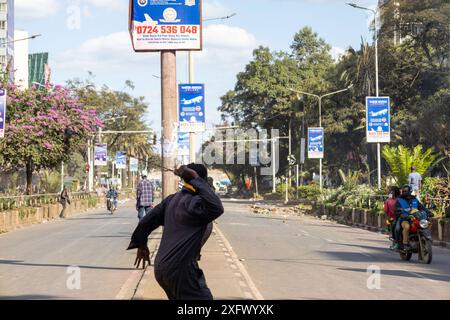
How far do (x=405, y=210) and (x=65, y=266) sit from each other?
796cm

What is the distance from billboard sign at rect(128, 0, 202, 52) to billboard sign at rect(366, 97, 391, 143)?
17558 mm

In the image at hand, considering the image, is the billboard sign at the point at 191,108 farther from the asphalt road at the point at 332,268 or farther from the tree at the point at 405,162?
the tree at the point at 405,162

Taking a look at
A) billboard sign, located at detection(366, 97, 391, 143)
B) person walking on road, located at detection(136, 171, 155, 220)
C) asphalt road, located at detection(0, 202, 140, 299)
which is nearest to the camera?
asphalt road, located at detection(0, 202, 140, 299)

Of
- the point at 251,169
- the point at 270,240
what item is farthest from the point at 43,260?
the point at 251,169

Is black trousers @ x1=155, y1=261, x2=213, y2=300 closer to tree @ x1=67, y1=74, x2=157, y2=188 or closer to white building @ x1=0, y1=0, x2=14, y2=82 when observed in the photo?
tree @ x1=67, y1=74, x2=157, y2=188

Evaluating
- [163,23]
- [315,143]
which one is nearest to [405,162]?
[163,23]

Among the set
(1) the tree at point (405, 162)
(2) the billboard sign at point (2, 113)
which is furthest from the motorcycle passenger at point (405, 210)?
(1) the tree at point (405, 162)

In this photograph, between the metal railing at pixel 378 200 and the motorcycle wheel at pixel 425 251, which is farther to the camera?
the metal railing at pixel 378 200

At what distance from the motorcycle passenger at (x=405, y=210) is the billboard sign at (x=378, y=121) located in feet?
57.7

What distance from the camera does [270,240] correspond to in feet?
84.2

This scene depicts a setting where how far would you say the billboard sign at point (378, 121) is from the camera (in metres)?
37.5

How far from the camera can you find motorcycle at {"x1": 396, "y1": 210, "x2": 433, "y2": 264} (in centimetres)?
1911

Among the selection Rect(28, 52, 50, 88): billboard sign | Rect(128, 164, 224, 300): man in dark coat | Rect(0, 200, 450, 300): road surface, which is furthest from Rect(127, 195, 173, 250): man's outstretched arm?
Rect(28, 52, 50, 88): billboard sign
